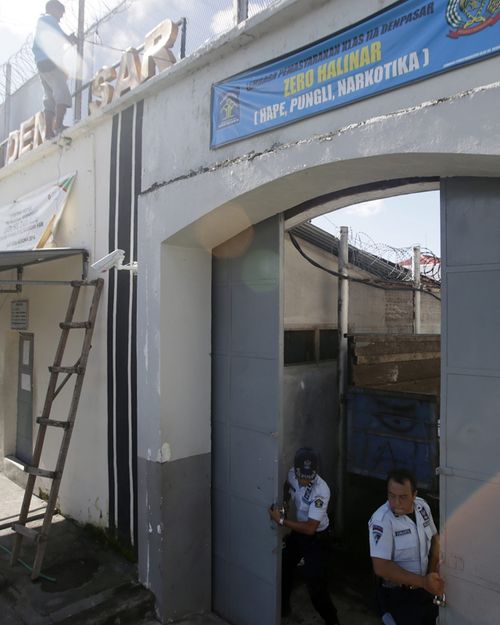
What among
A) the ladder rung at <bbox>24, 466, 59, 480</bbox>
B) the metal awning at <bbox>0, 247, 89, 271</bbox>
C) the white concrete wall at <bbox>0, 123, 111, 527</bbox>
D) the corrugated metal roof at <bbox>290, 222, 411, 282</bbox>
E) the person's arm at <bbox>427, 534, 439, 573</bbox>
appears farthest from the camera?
the corrugated metal roof at <bbox>290, 222, 411, 282</bbox>

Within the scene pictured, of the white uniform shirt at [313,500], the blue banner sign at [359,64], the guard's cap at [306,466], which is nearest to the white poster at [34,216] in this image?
the blue banner sign at [359,64]

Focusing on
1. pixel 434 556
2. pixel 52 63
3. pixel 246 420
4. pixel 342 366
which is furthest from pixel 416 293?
pixel 52 63

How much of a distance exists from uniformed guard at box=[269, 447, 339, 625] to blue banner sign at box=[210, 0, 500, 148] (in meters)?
2.71

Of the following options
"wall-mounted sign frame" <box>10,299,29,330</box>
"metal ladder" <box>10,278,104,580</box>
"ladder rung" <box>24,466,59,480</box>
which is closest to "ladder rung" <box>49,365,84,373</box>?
"metal ladder" <box>10,278,104,580</box>

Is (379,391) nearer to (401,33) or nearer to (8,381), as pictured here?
(401,33)

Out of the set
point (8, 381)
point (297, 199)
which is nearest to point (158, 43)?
point (297, 199)

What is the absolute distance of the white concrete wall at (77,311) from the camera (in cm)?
546

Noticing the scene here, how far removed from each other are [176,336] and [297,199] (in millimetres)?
1560

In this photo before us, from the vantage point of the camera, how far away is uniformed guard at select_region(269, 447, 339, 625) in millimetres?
4105

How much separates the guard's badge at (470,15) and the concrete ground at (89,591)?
4.59 metres

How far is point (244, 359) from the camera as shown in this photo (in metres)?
4.47

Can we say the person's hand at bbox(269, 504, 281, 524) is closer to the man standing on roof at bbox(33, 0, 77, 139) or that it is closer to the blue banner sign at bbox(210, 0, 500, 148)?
the blue banner sign at bbox(210, 0, 500, 148)

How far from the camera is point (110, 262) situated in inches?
182

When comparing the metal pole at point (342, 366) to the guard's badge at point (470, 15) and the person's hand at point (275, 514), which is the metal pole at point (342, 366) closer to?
the person's hand at point (275, 514)
